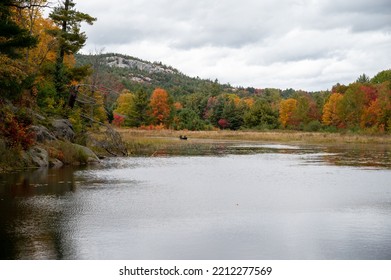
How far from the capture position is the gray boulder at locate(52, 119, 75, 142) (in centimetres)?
3575

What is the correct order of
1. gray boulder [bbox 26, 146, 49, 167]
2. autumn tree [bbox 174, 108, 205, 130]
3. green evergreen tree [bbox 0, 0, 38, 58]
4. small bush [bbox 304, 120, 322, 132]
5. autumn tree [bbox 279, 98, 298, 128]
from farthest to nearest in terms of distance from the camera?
autumn tree [bbox 279, 98, 298, 128] < autumn tree [bbox 174, 108, 205, 130] < small bush [bbox 304, 120, 322, 132] < gray boulder [bbox 26, 146, 49, 167] < green evergreen tree [bbox 0, 0, 38, 58]

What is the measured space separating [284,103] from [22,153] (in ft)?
320

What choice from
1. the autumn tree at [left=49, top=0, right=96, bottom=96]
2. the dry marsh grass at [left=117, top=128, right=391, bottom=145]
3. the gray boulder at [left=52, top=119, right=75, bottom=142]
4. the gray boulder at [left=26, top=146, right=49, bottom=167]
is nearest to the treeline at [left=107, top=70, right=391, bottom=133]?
the dry marsh grass at [left=117, top=128, right=391, bottom=145]

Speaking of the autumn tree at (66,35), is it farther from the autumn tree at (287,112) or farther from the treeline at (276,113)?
the autumn tree at (287,112)

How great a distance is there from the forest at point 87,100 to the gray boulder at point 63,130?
0.90 m

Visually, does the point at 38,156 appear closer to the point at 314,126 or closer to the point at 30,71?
the point at 30,71

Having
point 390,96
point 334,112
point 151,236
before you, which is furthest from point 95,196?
point 334,112

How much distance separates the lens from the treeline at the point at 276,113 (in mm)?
89125

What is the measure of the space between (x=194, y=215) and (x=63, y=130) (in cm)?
2266

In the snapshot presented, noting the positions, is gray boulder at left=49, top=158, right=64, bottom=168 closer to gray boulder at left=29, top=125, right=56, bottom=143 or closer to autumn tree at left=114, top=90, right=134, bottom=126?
gray boulder at left=29, top=125, right=56, bottom=143

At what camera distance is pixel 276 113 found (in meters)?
120

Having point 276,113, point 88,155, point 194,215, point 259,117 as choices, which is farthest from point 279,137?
point 194,215

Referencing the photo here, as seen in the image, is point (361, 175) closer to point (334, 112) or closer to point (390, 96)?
point (390, 96)

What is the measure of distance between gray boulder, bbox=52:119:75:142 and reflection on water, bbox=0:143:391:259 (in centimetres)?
735
